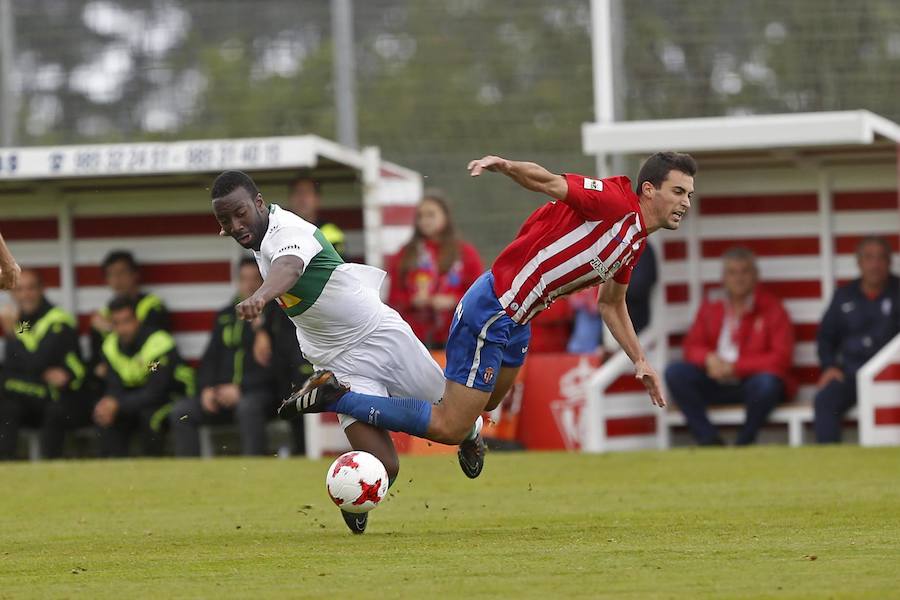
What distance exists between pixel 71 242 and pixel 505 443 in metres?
5.41

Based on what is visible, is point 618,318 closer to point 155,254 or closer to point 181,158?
point 181,158

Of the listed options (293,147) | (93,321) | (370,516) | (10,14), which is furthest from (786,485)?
(10,14)

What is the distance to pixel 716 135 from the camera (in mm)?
15648

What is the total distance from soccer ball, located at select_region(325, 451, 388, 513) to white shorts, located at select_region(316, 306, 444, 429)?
465mm

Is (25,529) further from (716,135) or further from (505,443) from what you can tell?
(716,135)

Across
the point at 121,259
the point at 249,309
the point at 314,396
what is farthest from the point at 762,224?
the point at 249,309

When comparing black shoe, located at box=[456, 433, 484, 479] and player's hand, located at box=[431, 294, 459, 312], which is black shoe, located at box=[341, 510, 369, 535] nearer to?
black shoe, located at box=[456, 433, 484, 479]

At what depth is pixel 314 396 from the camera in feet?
30.1

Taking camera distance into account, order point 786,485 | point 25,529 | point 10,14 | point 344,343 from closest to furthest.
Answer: point 344,343, point 25,529, point 786,485, point 10,14

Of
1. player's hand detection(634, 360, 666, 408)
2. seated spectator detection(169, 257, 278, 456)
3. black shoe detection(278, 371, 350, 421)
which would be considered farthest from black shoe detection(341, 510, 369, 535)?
seated spectator detection(169, 257, 278, 456)

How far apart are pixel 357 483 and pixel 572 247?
169cm

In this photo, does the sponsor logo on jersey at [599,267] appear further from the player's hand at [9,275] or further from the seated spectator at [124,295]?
the seated spectator at [124,295]

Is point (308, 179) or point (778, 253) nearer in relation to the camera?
point (778, 253)

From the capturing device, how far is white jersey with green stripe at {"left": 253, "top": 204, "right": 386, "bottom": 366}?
9062 millimetres
